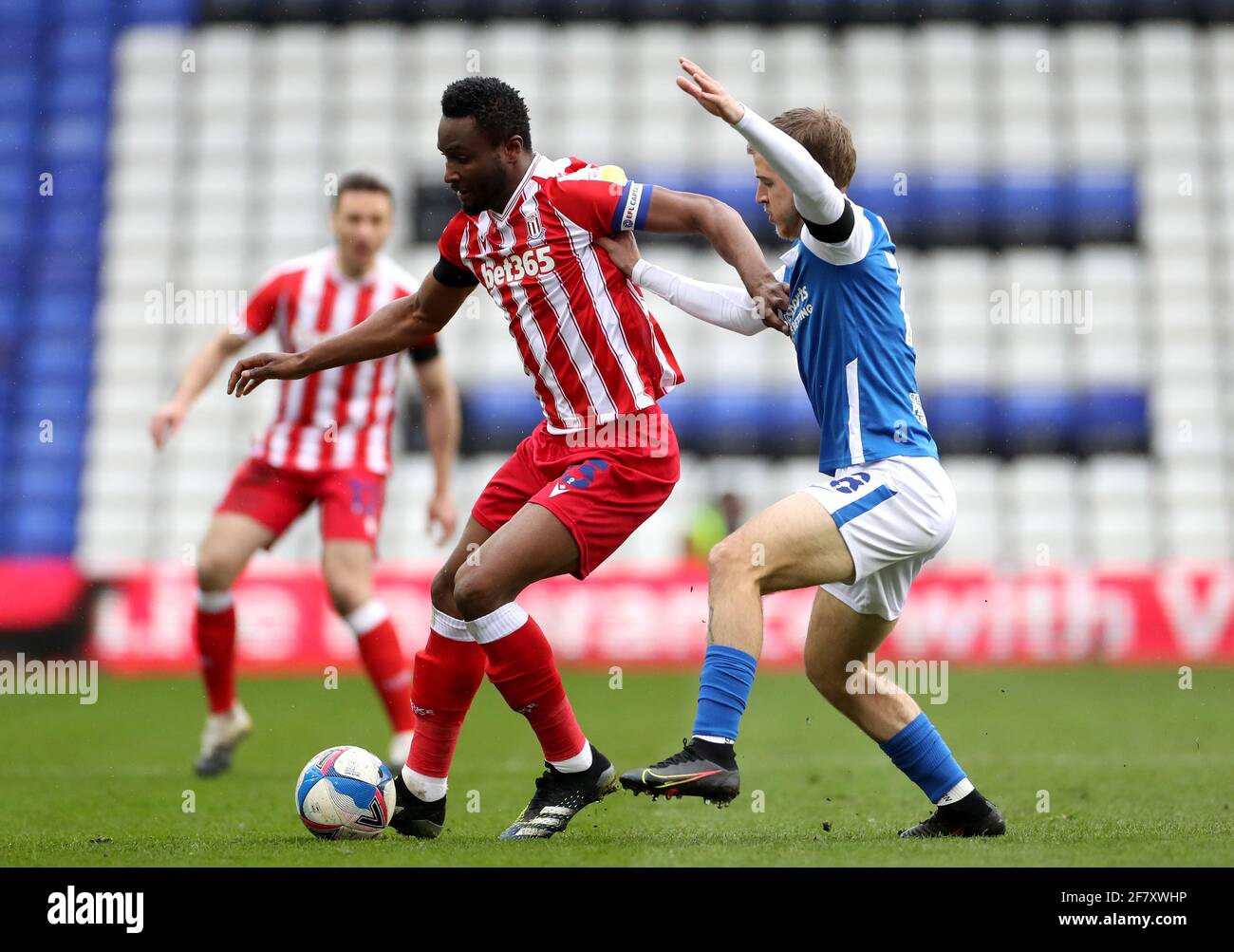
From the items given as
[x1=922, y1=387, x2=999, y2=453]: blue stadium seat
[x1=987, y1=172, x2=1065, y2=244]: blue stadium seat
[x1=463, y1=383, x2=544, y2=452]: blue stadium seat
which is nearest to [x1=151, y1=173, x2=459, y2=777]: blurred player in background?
[x1=463, y1=383, x2=544, y2=452]: blue stadium seat

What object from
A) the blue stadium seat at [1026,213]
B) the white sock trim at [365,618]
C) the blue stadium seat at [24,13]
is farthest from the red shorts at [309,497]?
the blue stadium seat at [24,13]

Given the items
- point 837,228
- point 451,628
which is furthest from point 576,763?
point 837,228

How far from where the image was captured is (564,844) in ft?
15.0

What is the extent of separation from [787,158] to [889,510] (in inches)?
40.8

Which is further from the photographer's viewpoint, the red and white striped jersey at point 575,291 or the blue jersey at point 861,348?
the red and white striped jersey at point 575,291

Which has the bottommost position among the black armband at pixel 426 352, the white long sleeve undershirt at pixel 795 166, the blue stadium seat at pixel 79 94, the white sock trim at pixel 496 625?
the white sock trim at pixel 496 625

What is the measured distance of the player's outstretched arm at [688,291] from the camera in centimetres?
475

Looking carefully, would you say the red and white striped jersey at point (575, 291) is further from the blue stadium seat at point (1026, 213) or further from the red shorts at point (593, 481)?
the blue stadium seat at point (1026, 213)

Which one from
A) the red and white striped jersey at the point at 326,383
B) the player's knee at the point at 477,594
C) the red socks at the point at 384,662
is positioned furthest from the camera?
the red and white striped jersey at the point at 326,383

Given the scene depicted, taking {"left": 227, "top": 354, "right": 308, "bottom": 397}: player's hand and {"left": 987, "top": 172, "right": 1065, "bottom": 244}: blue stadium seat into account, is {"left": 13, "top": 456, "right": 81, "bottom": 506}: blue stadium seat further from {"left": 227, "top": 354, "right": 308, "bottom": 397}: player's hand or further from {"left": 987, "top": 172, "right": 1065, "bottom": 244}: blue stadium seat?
{"left": 227, "top": 354, "right": 308, "bottom": 397}: player's hand

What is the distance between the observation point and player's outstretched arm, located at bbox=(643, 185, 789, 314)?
4.27 meters

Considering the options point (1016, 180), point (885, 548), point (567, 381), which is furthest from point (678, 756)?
point (1016, 180)

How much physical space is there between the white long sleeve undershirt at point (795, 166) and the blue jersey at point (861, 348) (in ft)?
0.72
